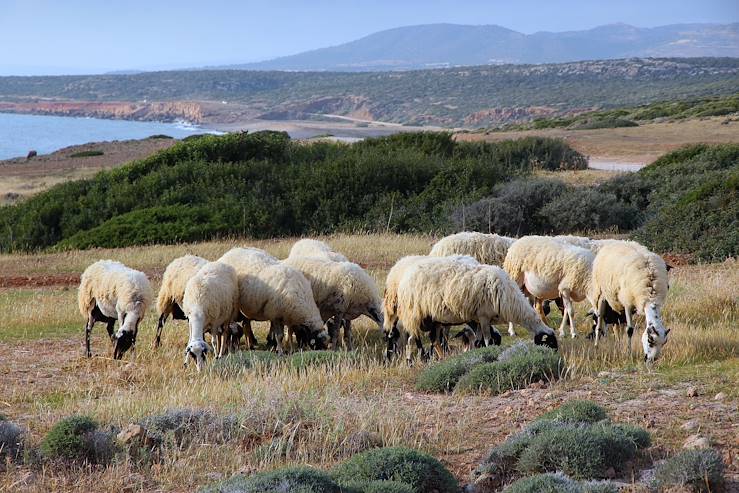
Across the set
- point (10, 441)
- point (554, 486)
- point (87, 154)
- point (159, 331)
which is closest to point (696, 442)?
point (554, 486)

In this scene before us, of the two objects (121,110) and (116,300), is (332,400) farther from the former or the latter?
(121,110)

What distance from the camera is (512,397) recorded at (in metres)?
9.00

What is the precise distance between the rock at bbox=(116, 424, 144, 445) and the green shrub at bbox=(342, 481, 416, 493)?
211 cm

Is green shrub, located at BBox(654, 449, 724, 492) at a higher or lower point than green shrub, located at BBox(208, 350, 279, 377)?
higher

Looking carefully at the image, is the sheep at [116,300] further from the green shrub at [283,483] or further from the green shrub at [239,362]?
the green shrub at [283,483]

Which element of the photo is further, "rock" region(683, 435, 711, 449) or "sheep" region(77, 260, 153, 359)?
"sheep" region(77, 260, 153, 359)

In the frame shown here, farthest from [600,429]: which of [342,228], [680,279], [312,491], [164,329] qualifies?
[342,228]

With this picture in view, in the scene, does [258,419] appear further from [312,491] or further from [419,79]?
[419,79]

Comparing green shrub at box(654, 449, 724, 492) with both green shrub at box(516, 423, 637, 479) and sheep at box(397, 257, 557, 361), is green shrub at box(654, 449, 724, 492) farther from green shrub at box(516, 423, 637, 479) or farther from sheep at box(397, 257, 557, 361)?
sheep at box(397, 257, 557, 361)

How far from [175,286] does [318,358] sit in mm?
3393

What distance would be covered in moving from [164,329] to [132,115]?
6389 inches

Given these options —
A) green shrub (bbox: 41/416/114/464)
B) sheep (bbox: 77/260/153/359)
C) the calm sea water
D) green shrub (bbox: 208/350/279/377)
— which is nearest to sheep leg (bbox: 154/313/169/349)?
sheep (bbox: 77/260/153/359)

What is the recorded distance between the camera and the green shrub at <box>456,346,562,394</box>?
9.34 metres

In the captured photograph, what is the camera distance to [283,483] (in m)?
6.27
